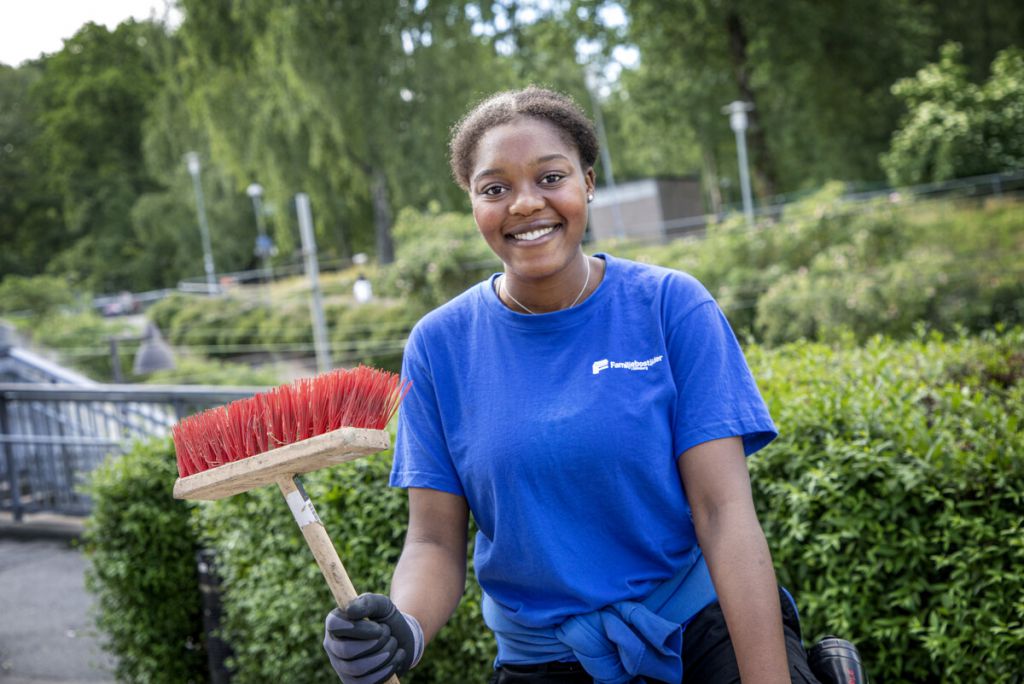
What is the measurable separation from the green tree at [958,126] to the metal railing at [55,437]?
24.4 metres

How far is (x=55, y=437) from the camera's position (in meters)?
9.30

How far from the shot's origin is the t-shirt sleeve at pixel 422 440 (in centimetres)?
223

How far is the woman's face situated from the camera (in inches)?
85.5

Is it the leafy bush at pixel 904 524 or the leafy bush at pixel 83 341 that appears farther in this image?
the leafy bush at pixel 83 341

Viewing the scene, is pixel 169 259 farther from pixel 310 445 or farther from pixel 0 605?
pixel 310 445

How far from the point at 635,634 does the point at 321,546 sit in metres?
0.66

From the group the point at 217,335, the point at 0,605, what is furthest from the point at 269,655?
the point at 217,335

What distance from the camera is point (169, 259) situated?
172 feet

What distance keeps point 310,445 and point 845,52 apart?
30.7 meters

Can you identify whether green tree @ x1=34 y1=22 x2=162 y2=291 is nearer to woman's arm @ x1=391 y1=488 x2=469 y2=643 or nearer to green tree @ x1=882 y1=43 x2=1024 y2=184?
green tree @ x1=882 y1=43 x2=1024 y2=184

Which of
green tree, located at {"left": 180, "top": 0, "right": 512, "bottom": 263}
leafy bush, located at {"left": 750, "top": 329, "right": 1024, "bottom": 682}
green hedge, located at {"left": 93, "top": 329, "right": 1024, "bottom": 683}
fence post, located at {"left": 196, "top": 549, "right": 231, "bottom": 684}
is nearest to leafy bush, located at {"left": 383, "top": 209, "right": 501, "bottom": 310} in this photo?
green tree, located at {"left": 180, "top": 0, "right": 512, "bottom": 263}

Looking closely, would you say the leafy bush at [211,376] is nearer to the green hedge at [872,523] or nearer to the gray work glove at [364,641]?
the green hedge at [872,523]

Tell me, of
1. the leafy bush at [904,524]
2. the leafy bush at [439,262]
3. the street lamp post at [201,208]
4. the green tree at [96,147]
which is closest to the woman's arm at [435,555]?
the leafy bush at [904,524]

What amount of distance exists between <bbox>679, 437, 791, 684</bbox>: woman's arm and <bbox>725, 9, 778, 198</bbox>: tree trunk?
26.2 meters
